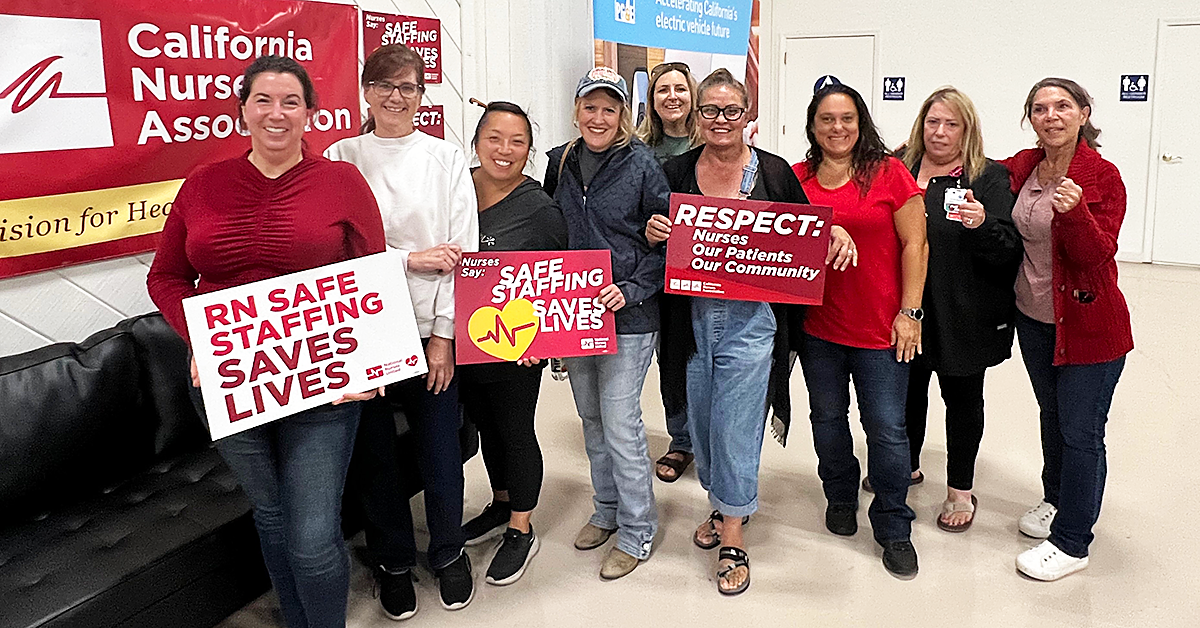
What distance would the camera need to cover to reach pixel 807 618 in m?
2.60

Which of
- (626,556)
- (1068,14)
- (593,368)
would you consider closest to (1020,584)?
(626,556)

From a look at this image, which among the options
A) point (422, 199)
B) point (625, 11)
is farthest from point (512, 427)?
point (625, 11)

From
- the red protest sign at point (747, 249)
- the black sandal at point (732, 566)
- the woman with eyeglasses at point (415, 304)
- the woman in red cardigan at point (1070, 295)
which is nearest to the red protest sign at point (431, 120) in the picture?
the woman with eyeglasses at point (415, 304)

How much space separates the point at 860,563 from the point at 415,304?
1591 millimetres

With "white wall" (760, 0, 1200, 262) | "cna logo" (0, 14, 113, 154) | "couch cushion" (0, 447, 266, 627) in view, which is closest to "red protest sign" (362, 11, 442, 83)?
"cna logo" (0, 14, 113, 154)

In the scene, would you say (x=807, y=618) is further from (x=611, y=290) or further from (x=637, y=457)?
(x=611, y=290)

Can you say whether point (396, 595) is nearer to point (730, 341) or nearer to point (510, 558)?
point (510, 558)

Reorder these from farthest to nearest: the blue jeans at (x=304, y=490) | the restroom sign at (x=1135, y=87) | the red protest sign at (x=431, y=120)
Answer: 1. the restroom sign at (x=1135, y=87)
2. the red protest sign at (x=431, y=120)
3. the blue jeans at (x=304, y=490)

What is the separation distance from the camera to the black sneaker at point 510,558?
281 centimetres

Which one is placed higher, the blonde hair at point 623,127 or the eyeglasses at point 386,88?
the eyeglasses at point 386,88

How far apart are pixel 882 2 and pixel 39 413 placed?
7701 mm

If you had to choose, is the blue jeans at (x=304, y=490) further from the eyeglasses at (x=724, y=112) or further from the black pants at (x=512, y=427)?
the eyeglasses at (x=724, y=112)

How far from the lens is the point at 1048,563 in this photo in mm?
2773

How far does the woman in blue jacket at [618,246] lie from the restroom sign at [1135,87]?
653cm
